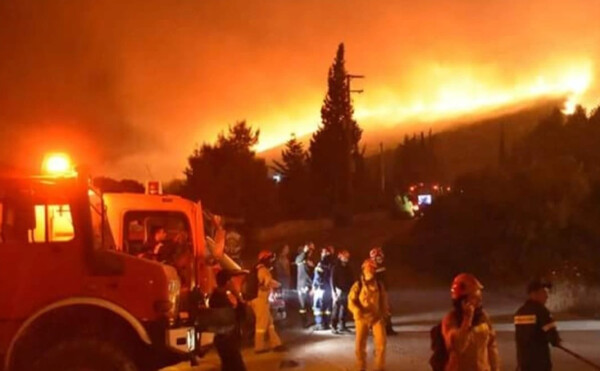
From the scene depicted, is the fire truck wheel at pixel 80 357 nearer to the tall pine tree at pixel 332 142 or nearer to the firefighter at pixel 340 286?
the firefighter at pixel 340 286

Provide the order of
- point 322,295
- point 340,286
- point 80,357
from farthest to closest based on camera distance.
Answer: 1. point 322,295
2. point 340,286
3. point 80,357

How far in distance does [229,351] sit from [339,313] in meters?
8.58

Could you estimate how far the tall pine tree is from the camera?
69438mm

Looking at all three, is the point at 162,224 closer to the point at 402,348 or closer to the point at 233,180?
the point at 402,348

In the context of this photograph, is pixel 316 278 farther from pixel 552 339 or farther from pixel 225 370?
pixel 552 339

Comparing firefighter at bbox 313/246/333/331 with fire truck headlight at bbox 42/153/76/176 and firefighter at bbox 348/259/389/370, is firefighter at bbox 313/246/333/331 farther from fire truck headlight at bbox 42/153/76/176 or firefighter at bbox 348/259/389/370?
fire truck headlight at bbox 42/153/76/176

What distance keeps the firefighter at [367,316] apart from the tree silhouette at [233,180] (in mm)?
36075

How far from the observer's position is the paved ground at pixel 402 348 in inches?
550

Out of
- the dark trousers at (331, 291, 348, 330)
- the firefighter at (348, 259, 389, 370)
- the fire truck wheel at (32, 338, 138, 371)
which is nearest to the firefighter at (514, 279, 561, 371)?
the fire truck wheel at (32, 338, 138, 371)

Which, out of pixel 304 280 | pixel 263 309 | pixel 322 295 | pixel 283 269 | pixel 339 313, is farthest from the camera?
pixel 283 269

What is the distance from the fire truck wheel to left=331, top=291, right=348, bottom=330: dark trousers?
927 cm

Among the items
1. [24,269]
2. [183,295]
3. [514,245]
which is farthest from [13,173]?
[514,245]

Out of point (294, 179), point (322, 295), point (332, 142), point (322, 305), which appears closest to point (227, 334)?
point (322, 295)

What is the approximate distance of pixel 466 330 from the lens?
660cm
